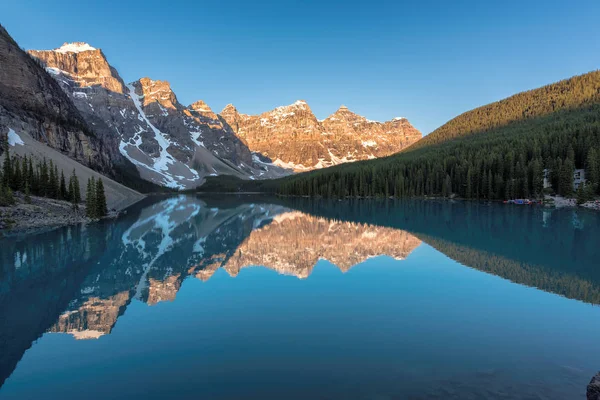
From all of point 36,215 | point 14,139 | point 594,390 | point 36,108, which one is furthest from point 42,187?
point 36,108

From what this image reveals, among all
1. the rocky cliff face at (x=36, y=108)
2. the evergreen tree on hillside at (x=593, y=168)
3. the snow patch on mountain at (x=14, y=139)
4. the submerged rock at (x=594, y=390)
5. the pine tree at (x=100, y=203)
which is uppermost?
the rocky cliff face at (x=36, y=108)

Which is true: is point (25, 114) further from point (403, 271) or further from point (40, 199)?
point (403, 271)

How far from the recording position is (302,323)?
12.5 metres

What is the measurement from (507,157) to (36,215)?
94175 mm

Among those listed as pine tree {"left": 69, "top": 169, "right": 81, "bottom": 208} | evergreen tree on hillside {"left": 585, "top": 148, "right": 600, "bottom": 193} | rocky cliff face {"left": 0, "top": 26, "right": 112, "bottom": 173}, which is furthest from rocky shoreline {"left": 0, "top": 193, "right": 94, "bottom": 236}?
evergreen tree on hillside {"left": 585, "top": 148, "right": 600, "bottom": 193}

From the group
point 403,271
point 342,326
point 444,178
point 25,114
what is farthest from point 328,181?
point 342,326

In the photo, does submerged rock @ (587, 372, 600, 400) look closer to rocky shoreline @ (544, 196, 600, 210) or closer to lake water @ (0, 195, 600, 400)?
lake water @ (0, 195, 600, 400)

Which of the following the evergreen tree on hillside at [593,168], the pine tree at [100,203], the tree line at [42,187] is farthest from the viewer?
the evergreen tree on hillside at [593,168]

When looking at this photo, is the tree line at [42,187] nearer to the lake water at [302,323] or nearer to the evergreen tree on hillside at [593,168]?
the lake water at [302,323]

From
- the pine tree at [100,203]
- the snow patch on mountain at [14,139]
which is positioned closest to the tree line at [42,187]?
the pine tree at [100,203]

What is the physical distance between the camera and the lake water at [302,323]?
27.5 feet

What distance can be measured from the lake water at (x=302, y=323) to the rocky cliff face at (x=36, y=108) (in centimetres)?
8702

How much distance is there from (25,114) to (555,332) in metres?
127

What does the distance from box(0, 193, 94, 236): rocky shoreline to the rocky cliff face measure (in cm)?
4774
